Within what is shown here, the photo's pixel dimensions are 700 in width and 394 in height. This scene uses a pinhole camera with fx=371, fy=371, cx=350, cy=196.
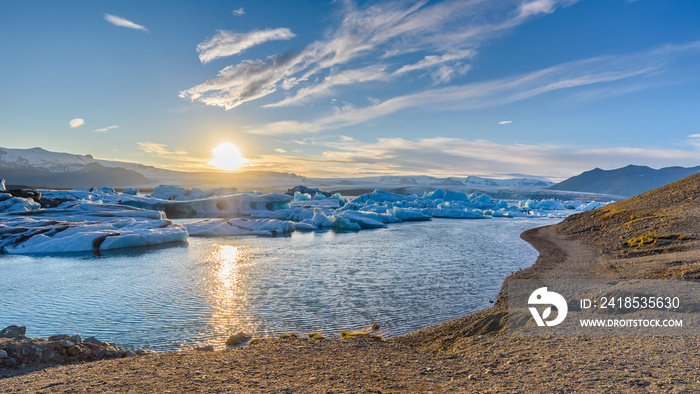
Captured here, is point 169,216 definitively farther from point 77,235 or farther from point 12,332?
point 12,332

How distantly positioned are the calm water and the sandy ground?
2.20 m

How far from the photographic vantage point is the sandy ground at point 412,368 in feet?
14.5

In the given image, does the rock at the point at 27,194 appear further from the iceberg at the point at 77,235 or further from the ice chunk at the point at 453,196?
the ice chunk at the point at 453,196

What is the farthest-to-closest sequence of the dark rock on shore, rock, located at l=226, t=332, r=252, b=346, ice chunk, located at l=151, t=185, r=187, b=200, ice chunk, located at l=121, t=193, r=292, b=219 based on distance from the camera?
ice chunk, located at l=151, t=185, r=187, b=200 < ice chunk, located at l=121, t=193, r=292, b=219 < rock, located at l=226, t=332, r=252, b=346 < the dark rock on shore

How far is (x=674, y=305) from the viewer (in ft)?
22.0

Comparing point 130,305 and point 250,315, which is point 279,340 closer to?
point 250,315

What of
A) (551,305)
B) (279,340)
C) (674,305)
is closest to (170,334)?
(279,340)

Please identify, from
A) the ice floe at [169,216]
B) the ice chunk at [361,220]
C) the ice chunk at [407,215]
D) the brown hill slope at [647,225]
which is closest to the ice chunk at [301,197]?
the ice floe at [169,216]

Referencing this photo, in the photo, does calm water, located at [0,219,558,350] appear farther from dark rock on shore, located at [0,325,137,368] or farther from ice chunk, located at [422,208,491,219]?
ice chunk, located at [422,208,491,219]

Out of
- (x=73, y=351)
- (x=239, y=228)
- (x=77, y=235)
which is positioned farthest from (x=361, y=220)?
(x=73, y=351)

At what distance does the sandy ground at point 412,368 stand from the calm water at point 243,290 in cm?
220

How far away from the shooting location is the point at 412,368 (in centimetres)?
545

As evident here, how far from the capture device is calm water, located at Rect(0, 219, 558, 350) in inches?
369

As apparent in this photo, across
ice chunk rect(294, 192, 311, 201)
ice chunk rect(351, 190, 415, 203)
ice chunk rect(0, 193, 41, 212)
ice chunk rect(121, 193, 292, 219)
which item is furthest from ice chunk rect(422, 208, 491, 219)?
ice chunk rect(0, 193, 41, 212)
